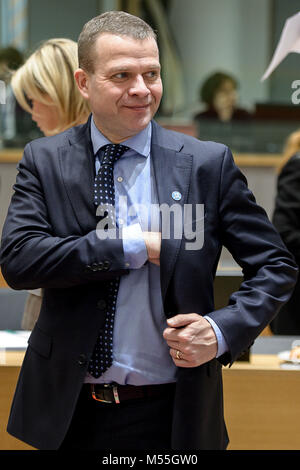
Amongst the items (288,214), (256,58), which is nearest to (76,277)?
(288,214)

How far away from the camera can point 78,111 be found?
2189 mm

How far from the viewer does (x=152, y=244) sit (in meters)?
1.51

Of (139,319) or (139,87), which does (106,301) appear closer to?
(139,319)

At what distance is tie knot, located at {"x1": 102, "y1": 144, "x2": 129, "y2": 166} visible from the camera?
1612 millimetres

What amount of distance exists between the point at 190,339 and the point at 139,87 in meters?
0.54

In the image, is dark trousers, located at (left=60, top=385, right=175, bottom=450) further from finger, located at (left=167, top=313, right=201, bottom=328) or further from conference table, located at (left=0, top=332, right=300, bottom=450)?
conference table, located at (left=0, top=332, right=300, bottom=450)

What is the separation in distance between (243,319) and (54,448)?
502mm

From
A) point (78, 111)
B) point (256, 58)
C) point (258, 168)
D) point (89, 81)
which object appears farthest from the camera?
point (256, 58)

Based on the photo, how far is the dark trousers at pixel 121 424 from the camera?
1586 mm

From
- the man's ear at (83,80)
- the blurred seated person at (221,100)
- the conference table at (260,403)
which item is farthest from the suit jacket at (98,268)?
the blurred seated person at (221,100)

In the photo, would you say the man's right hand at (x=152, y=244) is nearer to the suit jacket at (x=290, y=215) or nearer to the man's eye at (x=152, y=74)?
the man's eye at (x=152, y=74)

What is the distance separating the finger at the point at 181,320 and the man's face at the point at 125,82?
0.42 meters

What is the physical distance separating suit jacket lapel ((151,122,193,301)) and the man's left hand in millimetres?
90
